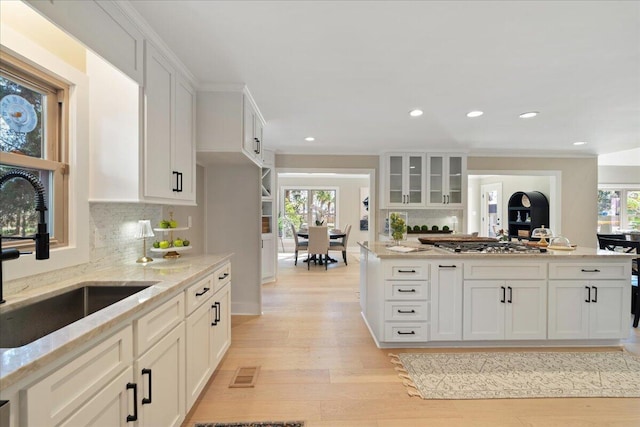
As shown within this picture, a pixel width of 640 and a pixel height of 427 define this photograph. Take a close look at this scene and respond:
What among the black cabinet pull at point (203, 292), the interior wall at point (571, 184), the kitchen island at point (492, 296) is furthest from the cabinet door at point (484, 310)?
the interior wall at point (571, 184)

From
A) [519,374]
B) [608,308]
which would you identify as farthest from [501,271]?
[608,308]

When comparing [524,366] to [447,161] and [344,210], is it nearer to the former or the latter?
[447,161]

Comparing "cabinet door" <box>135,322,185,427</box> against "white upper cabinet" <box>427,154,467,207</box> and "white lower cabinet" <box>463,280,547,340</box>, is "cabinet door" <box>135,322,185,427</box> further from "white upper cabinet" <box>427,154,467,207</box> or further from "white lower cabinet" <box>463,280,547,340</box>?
"white upper cabinet" <box>427,154,467,207</box>

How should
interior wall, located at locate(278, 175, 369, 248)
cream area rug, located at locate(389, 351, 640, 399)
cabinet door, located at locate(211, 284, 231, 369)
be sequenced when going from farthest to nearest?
interior wall, located at locate(278, 175, 369, 248) → cabinet door, located at locate(211, 284, 231, 369) → cream area rug, located at locate(389, 351, 640, 399)

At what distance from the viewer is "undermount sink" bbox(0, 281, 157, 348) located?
4.08ft

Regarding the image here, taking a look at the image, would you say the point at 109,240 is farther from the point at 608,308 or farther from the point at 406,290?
the point at 608,308

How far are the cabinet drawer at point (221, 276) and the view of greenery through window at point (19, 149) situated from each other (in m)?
1.08

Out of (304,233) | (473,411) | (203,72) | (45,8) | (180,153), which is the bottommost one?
(473,411)

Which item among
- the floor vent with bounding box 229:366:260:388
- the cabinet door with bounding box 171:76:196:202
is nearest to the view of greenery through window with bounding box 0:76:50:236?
the cabinet door with bounding box 171:76:196:202

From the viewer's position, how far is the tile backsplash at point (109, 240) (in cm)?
169

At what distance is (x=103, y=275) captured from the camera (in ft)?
5.74

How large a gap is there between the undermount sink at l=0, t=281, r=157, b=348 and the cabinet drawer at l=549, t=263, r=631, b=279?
3319mm

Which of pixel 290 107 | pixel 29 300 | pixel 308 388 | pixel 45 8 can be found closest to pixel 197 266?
pixel 29 300

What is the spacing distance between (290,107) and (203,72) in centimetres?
102
